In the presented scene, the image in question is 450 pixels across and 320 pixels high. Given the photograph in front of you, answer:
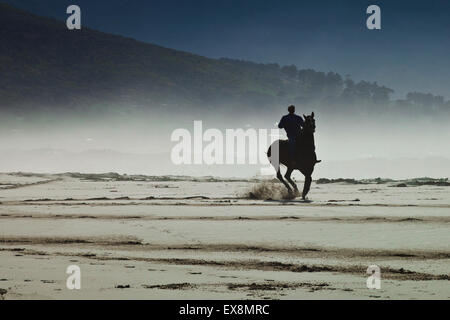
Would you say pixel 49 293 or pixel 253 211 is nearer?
pixel 49 293

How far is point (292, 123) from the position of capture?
1919 cm

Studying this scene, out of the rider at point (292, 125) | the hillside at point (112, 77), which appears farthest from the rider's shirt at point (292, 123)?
the hillside at point (112, 77)

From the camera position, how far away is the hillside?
117m

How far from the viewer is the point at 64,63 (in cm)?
12888

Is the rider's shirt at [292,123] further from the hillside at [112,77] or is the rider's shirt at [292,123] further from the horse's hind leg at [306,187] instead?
the hillside at [112,77]

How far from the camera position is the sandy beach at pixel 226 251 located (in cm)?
646

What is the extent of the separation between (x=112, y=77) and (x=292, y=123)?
112 m

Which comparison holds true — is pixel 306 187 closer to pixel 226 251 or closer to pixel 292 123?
pixel 292 123

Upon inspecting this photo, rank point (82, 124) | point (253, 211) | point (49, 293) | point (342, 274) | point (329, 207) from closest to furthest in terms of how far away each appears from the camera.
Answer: point (49, 293)
point (342, 274)
point (253, 211)
point (329, 207)
point (82, 124)

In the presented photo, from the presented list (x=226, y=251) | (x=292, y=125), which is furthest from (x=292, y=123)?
(x=226, y=251)

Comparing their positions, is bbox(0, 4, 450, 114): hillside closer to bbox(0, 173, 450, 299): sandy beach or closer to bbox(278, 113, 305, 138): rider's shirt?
bbox(278, 113, 305, 138): rider's shirt
